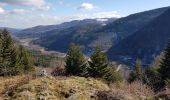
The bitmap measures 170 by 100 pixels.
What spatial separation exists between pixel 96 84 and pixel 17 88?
4.97 m

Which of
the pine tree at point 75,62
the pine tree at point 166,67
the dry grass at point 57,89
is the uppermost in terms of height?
the dry grass at point 57,89

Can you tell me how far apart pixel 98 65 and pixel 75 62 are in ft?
17.4

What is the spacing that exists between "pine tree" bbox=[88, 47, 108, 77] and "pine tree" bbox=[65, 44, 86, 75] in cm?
171

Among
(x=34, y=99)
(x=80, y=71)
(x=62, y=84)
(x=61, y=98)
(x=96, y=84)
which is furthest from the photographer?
(x=80, y=71)

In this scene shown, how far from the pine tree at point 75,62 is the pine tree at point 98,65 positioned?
171 centimetres

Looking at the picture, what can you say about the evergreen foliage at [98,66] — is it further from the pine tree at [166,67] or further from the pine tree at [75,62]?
the pine tree at [166,67]

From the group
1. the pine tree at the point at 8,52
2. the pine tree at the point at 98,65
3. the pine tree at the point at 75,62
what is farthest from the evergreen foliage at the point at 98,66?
the pine tree at the point at 8,52

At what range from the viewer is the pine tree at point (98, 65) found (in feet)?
194

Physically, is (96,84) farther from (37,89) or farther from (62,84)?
(37,89)

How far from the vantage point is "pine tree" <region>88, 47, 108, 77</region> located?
2332 inches

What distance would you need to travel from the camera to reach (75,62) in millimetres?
57844

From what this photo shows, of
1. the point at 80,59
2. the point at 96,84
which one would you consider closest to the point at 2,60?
the point at 80,59

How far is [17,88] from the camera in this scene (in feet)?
53.9

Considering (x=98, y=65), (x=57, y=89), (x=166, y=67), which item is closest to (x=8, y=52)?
(x=98, y=65)
